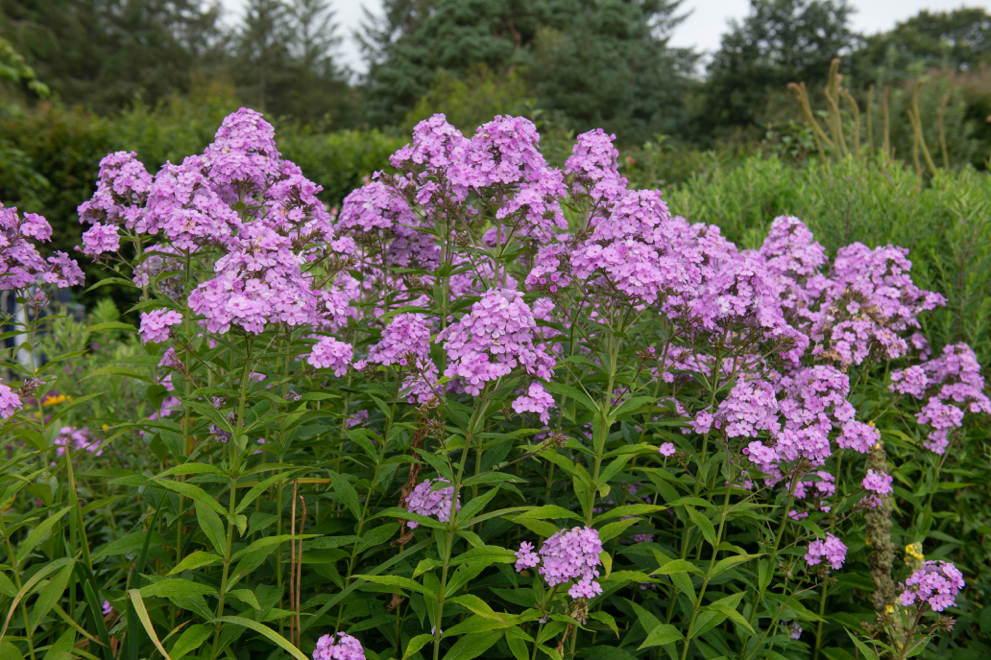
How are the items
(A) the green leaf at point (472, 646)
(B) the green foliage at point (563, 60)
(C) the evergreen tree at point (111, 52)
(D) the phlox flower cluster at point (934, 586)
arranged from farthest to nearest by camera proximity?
(C) the evergreen tree at point (111, 52), (B) the green foliage at point (563, 60), (D) the phlox flower cluster at point (934, 586), (A) the green leaf at point (472, 646)

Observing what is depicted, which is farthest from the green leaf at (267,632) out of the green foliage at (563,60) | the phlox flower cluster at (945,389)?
the green foliage at (563,60)

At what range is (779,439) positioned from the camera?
2.79 metres

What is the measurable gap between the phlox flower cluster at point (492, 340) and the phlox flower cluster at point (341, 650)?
1028 mm

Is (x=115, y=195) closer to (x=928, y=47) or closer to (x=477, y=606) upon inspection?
(x=477, y=606)

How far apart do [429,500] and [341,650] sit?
611 millimetres

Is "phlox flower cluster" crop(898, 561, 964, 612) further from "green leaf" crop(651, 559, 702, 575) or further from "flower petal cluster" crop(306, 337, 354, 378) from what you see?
"flower petal cluster" crop(306, 337, 354, 378)

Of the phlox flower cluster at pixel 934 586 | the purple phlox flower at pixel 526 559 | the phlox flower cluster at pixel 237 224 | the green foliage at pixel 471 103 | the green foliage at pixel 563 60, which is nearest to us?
the phlox flower cluster at pixel 237 224

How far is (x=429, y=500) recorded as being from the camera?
2602 millimetres

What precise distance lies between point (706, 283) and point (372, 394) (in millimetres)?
1688

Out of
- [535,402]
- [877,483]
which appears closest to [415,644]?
[535,402]

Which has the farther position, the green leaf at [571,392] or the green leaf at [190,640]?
the green leaf at [571,392]

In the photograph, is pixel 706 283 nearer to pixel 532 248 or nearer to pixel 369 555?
pixel 532 248

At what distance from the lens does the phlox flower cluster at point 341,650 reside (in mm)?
2383

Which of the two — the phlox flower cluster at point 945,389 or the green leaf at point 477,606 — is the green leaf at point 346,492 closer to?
the green leaf at point 477,606
